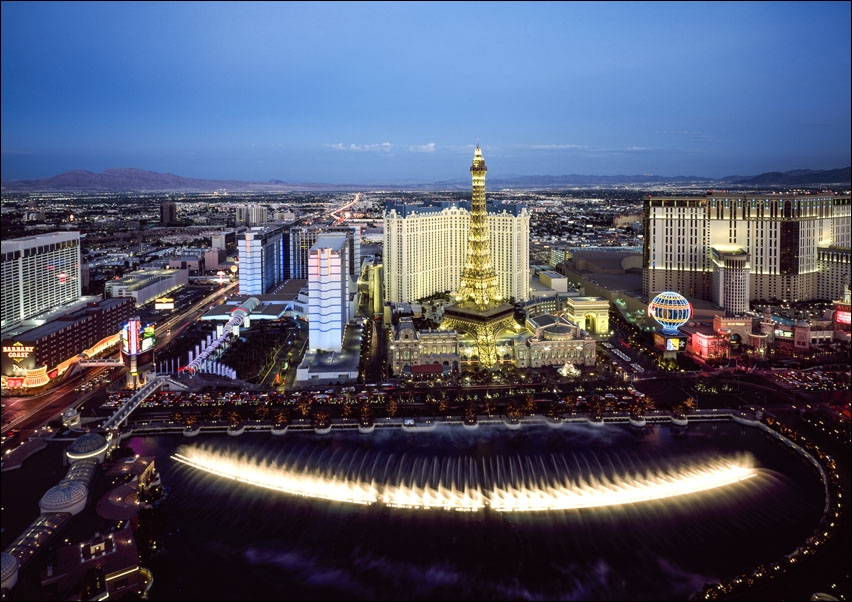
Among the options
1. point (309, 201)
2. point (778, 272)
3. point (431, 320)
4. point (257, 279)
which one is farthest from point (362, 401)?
point (309, 201)

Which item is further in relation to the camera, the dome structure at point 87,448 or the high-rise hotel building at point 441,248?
the high-rise hotel building at point 441,248

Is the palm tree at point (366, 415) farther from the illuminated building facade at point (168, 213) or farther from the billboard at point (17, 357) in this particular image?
the illuminated building facade at point (168, 213)

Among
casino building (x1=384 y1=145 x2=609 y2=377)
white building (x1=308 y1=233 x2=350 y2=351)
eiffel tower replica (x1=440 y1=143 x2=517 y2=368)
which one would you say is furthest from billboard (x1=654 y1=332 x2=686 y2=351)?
white building (x1=308 y1=233 x2=350 y2=351)

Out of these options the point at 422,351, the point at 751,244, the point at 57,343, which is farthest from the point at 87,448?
the point at 751,244

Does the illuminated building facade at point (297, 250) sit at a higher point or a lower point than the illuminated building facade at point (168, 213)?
lower

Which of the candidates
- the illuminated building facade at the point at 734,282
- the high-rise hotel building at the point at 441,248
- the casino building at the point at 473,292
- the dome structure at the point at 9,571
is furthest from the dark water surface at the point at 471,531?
the high-rise hotel building at the point at 441,248

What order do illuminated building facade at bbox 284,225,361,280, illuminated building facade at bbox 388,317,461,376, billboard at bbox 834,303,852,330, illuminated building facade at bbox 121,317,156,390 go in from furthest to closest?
illuminated building facade at bbox 284,225,361,280
billboard at bbox 834,303,852,330
illuminated building facade at bbox 388,317,461,376
illuminated building facade at bbox 121,317,156,390

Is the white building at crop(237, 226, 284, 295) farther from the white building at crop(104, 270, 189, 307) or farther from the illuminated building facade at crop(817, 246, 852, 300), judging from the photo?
the illuminated building facade at crop(817, 246, 852, 300)
